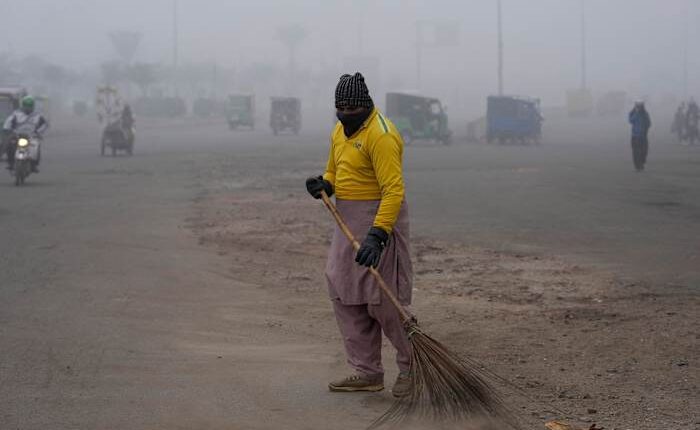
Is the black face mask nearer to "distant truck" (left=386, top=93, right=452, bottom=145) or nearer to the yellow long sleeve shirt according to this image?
the yellow long sleeve shirt

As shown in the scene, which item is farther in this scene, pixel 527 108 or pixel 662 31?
pixel 662 31

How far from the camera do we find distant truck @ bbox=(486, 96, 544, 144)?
153 feet

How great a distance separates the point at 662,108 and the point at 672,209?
95.9m

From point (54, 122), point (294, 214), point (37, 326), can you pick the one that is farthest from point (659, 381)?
point (54, 122)

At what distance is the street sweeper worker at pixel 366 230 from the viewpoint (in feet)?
18.6

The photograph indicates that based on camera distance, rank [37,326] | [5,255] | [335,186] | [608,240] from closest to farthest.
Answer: [335,186]
[37,326]
[5,255]
[608,240]

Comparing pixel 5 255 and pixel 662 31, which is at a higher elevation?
pixel 662 31

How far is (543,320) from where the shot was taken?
8078mm

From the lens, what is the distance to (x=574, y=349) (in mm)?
A: 7086

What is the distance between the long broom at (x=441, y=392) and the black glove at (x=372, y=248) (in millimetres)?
109

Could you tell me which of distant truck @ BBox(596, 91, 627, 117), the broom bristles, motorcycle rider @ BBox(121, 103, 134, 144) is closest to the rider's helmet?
motorcycle rider @ BBox(121, 103, 134, 144)

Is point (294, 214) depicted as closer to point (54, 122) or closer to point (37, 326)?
point (37, 326)

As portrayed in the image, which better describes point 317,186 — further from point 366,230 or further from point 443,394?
point 443,394

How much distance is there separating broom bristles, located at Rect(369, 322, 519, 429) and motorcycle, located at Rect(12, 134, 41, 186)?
1523cm
